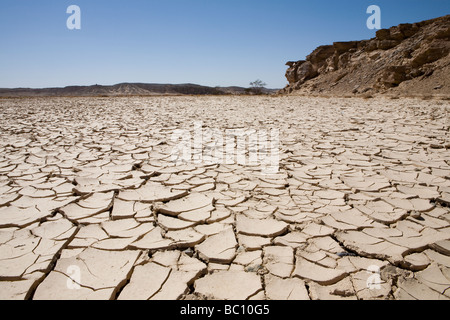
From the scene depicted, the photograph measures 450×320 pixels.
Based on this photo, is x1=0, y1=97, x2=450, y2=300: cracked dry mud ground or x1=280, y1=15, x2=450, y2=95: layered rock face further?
x1=280, y1=15, x2=450, y2=95: layered rock face

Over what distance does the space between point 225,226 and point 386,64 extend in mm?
15966

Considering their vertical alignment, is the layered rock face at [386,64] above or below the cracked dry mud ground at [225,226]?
above

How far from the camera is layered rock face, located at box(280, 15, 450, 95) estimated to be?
35.0 ft

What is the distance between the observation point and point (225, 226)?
149cm

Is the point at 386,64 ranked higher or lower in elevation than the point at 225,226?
higher

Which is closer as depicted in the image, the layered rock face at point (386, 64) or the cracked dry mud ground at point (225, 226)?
the cracked dry mud ground at point (225, 226)

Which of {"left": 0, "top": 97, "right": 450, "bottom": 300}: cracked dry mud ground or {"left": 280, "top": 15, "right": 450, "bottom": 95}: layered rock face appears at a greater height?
{"left": 280, "top": 15, "right": 450, "bottom": 95}: layered rock face

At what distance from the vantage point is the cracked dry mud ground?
1.06 m

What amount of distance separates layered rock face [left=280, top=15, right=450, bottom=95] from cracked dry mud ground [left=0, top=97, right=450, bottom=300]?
956cm

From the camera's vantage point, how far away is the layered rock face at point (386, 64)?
10.7 meters

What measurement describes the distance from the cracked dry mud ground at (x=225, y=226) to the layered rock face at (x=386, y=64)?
31.4 ft

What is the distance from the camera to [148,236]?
1396 mm
